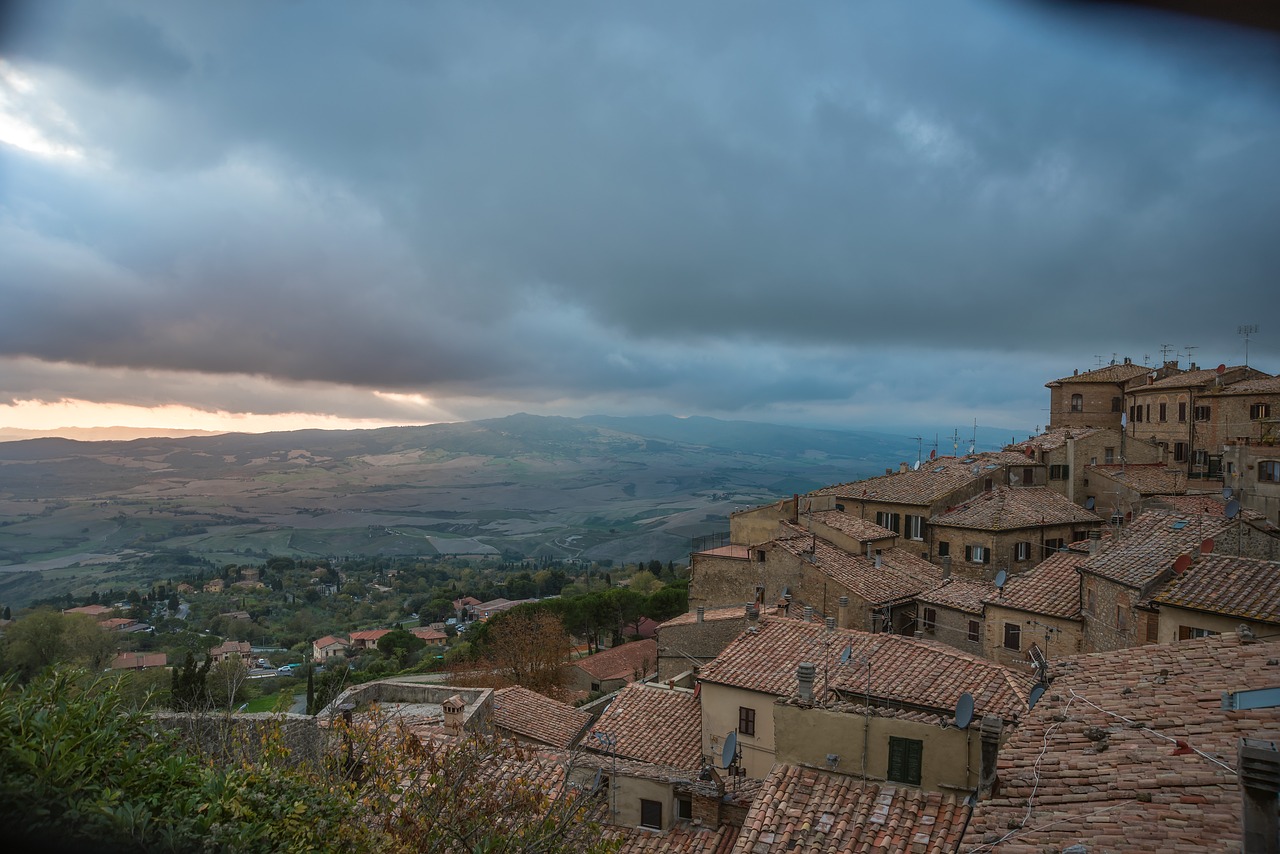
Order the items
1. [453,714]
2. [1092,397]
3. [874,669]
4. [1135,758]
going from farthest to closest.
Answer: [1092,397] → [453,714] → [874,669] → [1135,758]

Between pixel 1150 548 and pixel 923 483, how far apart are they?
1565 centimetres

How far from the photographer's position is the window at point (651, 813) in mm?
12844

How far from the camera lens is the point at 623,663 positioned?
4009 cm

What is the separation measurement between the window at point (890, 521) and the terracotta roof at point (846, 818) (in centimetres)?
2252

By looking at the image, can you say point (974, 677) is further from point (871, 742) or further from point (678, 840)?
point (678, 840)

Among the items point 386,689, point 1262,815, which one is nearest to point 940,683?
point 1262,815

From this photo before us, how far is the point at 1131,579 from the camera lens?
1573 centimetres

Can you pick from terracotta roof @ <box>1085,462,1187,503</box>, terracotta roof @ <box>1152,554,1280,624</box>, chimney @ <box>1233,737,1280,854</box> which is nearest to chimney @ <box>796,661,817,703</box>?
terracotta roof @ <box>1152,554,1280,624</box>

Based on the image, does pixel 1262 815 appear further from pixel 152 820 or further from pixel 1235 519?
pixel 1235 519

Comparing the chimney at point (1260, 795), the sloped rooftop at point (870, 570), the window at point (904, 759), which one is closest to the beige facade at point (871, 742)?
the window at point (904, 759)

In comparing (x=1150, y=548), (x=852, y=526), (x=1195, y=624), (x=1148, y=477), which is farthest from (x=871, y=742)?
(x=1148, y=477)

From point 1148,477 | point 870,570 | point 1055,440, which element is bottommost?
point 870,570

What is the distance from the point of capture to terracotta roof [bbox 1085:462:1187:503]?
1220 inches

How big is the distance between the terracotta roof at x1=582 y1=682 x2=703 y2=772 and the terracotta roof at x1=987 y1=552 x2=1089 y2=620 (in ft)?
29.3
